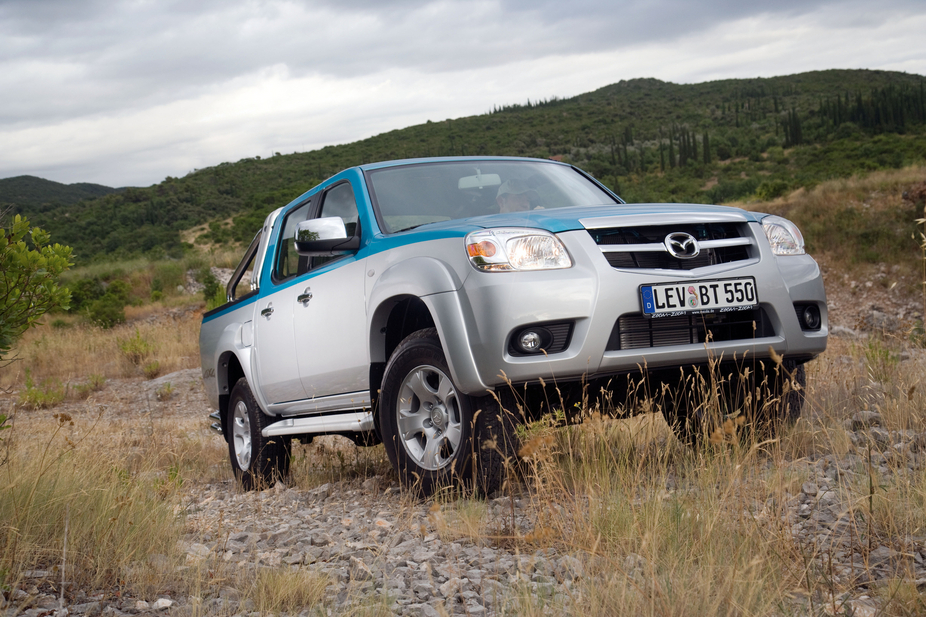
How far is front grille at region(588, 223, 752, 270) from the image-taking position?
11.2 feet

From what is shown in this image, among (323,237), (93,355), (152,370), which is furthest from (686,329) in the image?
(93,355)

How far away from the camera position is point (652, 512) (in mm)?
2631

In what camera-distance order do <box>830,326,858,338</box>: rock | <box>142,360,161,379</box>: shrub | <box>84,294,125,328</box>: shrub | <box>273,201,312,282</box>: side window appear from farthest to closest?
1. <box>84,294,125,328</box>: shrub
2. <box>142,360,161,379</box>: shrub
3. <box>830,326,858,338</box>: rock
4. <box>273,201,312,282</box>: side window

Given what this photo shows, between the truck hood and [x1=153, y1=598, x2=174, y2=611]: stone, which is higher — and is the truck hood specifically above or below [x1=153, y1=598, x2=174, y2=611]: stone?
above

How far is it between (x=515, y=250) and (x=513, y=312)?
30 centimetres

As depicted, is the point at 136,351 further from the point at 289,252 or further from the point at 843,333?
the point at 843,333

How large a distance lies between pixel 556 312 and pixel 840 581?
145cm

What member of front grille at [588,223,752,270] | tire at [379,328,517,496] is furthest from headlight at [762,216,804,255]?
tire at [379,328,517,496]

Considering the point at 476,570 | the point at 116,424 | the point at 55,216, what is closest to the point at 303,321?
the point at 476,570

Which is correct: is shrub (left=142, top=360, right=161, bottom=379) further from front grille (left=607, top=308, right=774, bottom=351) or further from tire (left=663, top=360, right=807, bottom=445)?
front grille (left=607, top=308, right=774, bottom=351)

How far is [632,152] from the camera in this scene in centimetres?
5534

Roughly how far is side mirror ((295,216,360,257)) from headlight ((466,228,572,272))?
1.00 meters

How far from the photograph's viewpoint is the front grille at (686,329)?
332 cm

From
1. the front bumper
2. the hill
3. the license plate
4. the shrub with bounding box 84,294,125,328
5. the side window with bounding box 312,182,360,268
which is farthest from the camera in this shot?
the hill
